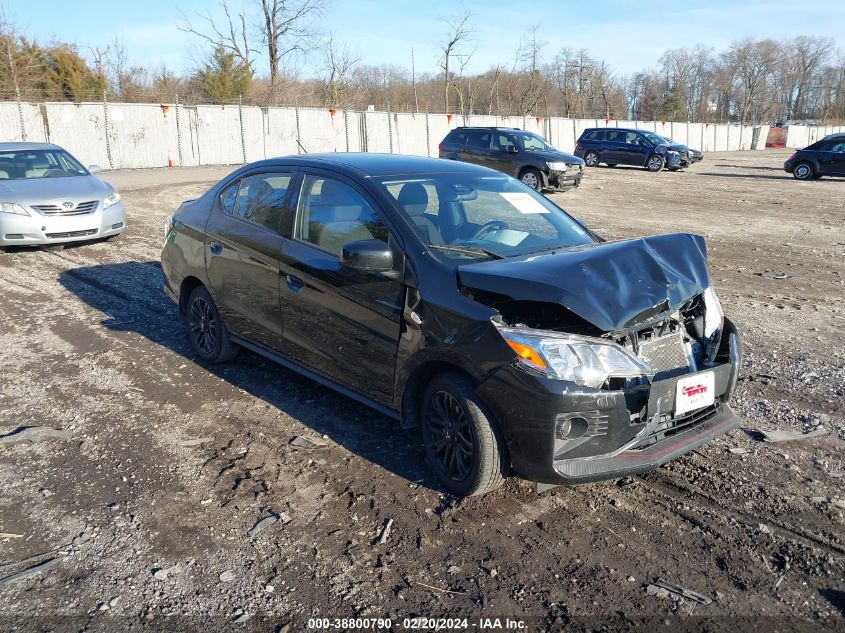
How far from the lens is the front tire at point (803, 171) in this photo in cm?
2623

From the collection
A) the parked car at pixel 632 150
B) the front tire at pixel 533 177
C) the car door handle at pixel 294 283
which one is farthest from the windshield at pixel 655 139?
the car door handle at pixel 294 283

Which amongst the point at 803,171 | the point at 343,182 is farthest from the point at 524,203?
the point at 803,171

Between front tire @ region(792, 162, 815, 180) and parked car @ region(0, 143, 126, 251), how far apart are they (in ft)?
80.6

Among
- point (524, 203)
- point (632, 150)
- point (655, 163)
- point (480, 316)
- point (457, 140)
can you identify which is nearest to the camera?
point (480, 316)

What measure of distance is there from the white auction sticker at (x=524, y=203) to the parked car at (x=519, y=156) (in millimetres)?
14799

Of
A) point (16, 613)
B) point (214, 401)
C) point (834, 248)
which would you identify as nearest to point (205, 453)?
point (214, 401)

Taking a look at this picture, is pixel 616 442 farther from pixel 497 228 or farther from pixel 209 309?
pixel 209 309

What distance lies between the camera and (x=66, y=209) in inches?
408

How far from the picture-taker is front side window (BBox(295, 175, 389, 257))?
4.29m

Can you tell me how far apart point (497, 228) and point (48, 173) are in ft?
30.9

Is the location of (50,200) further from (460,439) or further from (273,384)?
(460,439)

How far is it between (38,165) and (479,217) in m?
9.47

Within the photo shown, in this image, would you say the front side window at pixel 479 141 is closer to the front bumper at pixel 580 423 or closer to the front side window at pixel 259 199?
the front side window at pixel 259 199

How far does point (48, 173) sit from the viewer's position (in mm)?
11172
